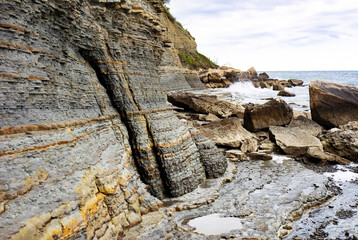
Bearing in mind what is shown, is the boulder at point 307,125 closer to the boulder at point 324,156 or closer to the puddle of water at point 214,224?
the boulder at point 324,156

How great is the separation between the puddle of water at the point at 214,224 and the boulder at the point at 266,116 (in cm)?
593

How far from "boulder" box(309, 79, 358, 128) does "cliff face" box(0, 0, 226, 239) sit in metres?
6.59

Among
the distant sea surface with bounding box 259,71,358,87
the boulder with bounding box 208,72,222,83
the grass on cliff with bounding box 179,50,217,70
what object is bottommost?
the distant sea surface with bounding box 259,71,358,87

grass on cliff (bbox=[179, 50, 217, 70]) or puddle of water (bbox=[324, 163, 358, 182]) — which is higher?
grass on cliff (bbox=[179, 50, 217, 70])

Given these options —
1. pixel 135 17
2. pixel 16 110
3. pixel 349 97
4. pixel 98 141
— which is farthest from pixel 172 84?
pixel 16 110

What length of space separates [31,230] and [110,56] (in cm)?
378

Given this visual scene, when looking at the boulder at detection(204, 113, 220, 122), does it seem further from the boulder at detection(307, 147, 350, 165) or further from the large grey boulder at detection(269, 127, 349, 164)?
the boulder at detection(307, 147, 350, 165)

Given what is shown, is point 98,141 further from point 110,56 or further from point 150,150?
point 110,56

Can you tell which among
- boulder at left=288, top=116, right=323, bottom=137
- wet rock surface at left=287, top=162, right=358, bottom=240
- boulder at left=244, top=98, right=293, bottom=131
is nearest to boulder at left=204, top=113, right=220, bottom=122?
boulder at left=244, top=98, right=293, bottom=131

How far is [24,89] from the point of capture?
138 inches

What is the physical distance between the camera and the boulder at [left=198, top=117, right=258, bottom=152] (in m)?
8.81

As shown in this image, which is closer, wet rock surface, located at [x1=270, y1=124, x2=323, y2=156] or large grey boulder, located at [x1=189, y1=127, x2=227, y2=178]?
large grey boulder, located at [x1=189, y1=127, x2=227, y2=178]

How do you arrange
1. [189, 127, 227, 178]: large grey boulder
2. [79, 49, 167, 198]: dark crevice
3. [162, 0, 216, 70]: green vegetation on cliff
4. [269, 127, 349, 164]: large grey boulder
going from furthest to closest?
[162, 0, 216, 70]: green vegetation on cliff < [269, 127, 349, 164]: large grey boulder < [189, 127, 227, 178]: large grey boulder < [79, 49, 167, 198]: dark crevice

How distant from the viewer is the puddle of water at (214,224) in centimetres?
468
